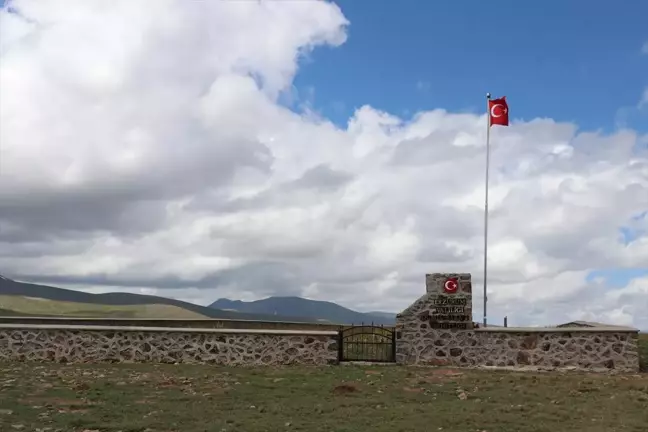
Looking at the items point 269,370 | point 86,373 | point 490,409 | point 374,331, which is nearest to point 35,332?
point 86,373

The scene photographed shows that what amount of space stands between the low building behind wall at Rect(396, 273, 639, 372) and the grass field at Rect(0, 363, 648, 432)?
1.47 m

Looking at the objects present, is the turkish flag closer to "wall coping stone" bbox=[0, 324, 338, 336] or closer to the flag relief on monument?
the flag relief on monument

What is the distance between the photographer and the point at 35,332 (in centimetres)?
2416

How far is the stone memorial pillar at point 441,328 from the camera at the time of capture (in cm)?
2302

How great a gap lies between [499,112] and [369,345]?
12.2 metres

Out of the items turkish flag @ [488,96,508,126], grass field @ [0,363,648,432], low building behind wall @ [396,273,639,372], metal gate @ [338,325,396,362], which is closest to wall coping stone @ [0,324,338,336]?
metal gate @ [338,325,396,362]

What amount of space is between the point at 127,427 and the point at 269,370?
30.0 feet

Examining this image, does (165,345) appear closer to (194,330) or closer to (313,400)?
(194,330)

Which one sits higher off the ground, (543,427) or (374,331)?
(374,331)

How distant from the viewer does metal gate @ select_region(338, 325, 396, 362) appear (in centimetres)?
2328

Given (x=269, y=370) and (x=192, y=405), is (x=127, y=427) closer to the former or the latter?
(x=192, y=405)

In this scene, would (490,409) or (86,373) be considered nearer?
(490,409)

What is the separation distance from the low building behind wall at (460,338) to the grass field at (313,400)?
1472 millimetres

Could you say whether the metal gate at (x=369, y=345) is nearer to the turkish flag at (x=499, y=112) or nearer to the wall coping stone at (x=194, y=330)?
the wall coping stone at (x=194, y=330)
